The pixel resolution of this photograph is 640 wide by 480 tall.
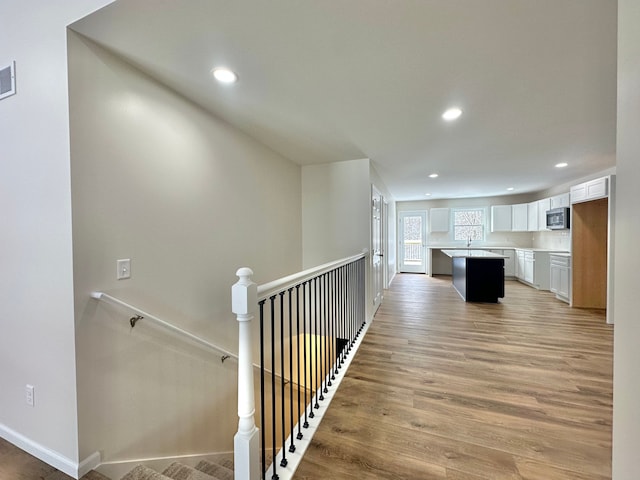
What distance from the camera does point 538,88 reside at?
84.7 inches

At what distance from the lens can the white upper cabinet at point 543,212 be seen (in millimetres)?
6172

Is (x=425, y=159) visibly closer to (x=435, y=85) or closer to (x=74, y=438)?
(x=435, y=85)

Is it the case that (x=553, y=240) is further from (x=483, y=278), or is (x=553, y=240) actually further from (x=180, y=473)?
(x=180, y=473)

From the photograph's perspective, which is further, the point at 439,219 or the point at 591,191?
the point at 439,219

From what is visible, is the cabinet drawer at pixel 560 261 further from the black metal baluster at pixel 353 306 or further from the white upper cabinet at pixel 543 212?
the black metal baluster at pixel 353 306

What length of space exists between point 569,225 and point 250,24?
6637mm

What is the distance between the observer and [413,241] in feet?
30.3

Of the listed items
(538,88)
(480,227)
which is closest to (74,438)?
(538,88)

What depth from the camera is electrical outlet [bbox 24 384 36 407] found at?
5.57ft

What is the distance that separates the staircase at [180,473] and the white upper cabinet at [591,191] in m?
5.97

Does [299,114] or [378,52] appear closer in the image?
[378,52]

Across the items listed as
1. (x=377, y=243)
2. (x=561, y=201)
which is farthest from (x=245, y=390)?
(x=561, y=201)

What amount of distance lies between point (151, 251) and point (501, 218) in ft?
28.3

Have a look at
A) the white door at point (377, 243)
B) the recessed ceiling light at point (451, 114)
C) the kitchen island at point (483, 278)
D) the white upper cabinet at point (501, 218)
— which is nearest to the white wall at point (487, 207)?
the white upper cabinet at point (501, 218)
